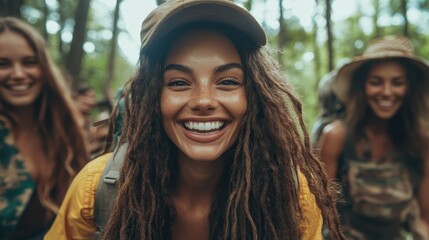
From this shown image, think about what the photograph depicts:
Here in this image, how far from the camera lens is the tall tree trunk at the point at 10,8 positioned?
526 cm

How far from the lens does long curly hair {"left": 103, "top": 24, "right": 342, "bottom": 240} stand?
7.52ft

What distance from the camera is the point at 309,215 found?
2451mm

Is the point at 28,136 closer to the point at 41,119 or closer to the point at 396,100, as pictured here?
the point at 41,119

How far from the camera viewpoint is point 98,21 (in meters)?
28.6

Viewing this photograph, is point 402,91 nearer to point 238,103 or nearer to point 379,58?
point 379,58

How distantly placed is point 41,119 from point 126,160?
62.5 inches

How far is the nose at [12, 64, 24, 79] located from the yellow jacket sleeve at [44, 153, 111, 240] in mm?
1316

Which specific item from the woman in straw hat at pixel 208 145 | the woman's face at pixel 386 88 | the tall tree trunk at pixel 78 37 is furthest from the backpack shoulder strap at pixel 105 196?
the tall tree trunk at pixel 78 37

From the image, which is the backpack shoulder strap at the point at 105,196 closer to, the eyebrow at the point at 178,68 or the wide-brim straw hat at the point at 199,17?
the eyebrow at the point at 178,68

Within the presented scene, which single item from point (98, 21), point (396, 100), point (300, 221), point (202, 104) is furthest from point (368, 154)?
point (98, 21)

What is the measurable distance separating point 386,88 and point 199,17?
2.44 meters

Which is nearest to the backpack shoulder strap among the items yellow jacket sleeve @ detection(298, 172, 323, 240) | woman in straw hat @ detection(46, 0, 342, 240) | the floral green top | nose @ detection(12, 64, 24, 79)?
woman in straw hat @ detection(46, 0, 342, 240)

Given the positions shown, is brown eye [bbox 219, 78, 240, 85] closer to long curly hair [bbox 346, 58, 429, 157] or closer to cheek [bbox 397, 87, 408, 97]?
long curly hair [bbox 346, 58, 429, 157]

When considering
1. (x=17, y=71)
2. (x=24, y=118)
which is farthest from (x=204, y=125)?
(x=24, y=118)
